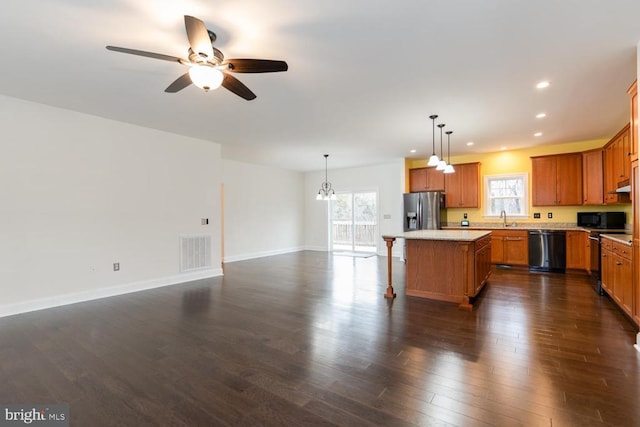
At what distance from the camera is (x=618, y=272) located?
11.7 feet

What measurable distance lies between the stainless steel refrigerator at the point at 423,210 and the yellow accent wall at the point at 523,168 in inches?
29.7

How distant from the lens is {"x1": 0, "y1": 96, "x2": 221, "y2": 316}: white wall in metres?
3.74

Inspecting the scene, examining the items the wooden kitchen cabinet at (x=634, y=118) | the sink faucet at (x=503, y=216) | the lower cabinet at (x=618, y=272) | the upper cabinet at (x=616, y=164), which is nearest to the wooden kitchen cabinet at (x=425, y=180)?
the sink faucet at (x=503, y=216)

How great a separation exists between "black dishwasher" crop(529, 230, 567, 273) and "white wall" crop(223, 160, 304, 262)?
20.7ft

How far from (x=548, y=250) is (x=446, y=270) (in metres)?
3.25

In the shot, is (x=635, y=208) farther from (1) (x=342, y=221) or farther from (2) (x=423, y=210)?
(1) (x=342, y=221)

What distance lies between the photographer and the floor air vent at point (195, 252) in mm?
5457

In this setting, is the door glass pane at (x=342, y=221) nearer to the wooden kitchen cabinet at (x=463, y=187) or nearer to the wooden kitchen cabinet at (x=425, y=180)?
the wooden kitchen cabinet at (x=425, y=180)

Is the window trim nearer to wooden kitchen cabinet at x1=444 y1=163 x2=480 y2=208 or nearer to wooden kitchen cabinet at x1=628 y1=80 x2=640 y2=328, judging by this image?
wooden kitchen cabinet at x1=444 y1=163 x2=480 y2=208

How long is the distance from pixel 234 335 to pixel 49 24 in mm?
2986

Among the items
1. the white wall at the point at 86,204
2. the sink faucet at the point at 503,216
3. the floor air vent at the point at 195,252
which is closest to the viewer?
the white wall at the point at 86,204

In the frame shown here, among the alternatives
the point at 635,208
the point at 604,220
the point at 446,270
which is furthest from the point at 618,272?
the point at 604,220

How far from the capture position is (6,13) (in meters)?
2.15

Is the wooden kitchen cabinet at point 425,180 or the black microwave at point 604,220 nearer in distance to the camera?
the black microwave at point 604,220
